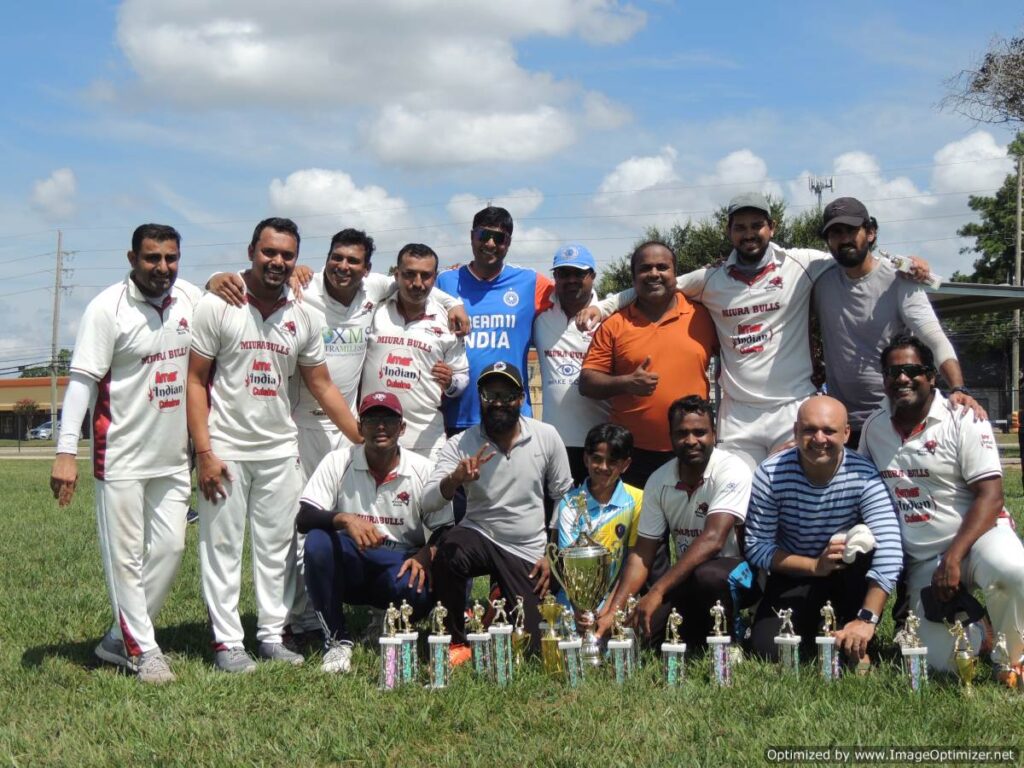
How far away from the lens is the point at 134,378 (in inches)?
217

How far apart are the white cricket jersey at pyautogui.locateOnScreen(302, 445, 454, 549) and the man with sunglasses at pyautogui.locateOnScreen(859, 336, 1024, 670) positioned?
267cm

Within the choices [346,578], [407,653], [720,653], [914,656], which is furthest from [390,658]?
→ [914,656]

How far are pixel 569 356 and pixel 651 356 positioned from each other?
70 cm

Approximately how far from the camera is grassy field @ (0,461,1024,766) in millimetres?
4137

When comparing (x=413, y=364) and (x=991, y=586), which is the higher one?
(x=413, y=364)

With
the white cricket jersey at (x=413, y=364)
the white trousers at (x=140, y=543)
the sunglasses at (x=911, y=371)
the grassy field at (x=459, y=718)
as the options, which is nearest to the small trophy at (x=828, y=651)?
the grassy field at (x=459, y=718)

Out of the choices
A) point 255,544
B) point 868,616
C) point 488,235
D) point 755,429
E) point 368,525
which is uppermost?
point 488,235

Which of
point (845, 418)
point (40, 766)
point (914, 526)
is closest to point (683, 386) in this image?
point (845, 418)

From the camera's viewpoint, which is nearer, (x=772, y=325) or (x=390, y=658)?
(x=390, y=658)

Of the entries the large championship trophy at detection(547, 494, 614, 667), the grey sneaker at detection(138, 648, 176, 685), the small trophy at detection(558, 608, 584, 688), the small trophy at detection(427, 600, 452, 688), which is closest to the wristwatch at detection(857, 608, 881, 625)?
the large championship trophy at detection(547, 494, 614, 667)

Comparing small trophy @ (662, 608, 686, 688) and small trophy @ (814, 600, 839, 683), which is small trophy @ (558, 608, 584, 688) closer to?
small trophy @ (662, 608, 686, 688)

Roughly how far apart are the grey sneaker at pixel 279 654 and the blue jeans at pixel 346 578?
23 cm

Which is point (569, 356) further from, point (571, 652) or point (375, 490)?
point (571, 652)

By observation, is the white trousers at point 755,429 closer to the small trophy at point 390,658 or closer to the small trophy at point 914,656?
the small trophy at point 914,656
